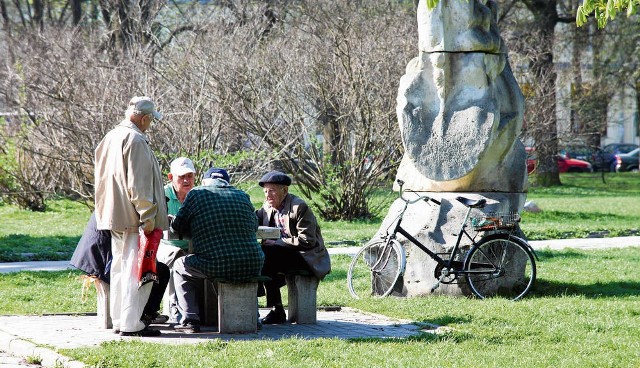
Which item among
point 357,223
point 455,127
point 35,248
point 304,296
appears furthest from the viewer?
point 357,223

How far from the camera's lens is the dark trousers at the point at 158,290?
869 cm

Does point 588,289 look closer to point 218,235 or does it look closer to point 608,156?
point 218,235

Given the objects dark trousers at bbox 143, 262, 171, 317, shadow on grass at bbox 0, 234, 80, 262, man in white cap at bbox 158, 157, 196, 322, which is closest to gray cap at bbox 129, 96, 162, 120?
man in white cap at bbox 158, 157, 196, 322

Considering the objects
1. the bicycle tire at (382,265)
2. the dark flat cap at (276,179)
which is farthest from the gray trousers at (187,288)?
the bicycle tire at (382,265)

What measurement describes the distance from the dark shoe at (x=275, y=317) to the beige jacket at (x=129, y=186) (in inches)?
57.9

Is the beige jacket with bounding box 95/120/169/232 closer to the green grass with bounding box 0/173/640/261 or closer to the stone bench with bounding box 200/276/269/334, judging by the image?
the stone bench with bounding box 200/276/269/334

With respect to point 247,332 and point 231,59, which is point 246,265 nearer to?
point 247,332

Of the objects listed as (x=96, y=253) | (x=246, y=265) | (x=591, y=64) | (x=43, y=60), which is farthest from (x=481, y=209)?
(x=591, y=64)

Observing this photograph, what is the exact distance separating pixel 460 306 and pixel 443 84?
2.37 metres

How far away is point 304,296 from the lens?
9406 millimetres

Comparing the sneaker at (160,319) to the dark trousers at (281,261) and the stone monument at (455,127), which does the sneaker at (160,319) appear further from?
the stone monument at (455,127)

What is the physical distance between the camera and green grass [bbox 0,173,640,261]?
16.5m

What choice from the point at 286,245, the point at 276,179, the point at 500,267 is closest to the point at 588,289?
the point at 500,267

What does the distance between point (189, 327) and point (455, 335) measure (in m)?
2.05
